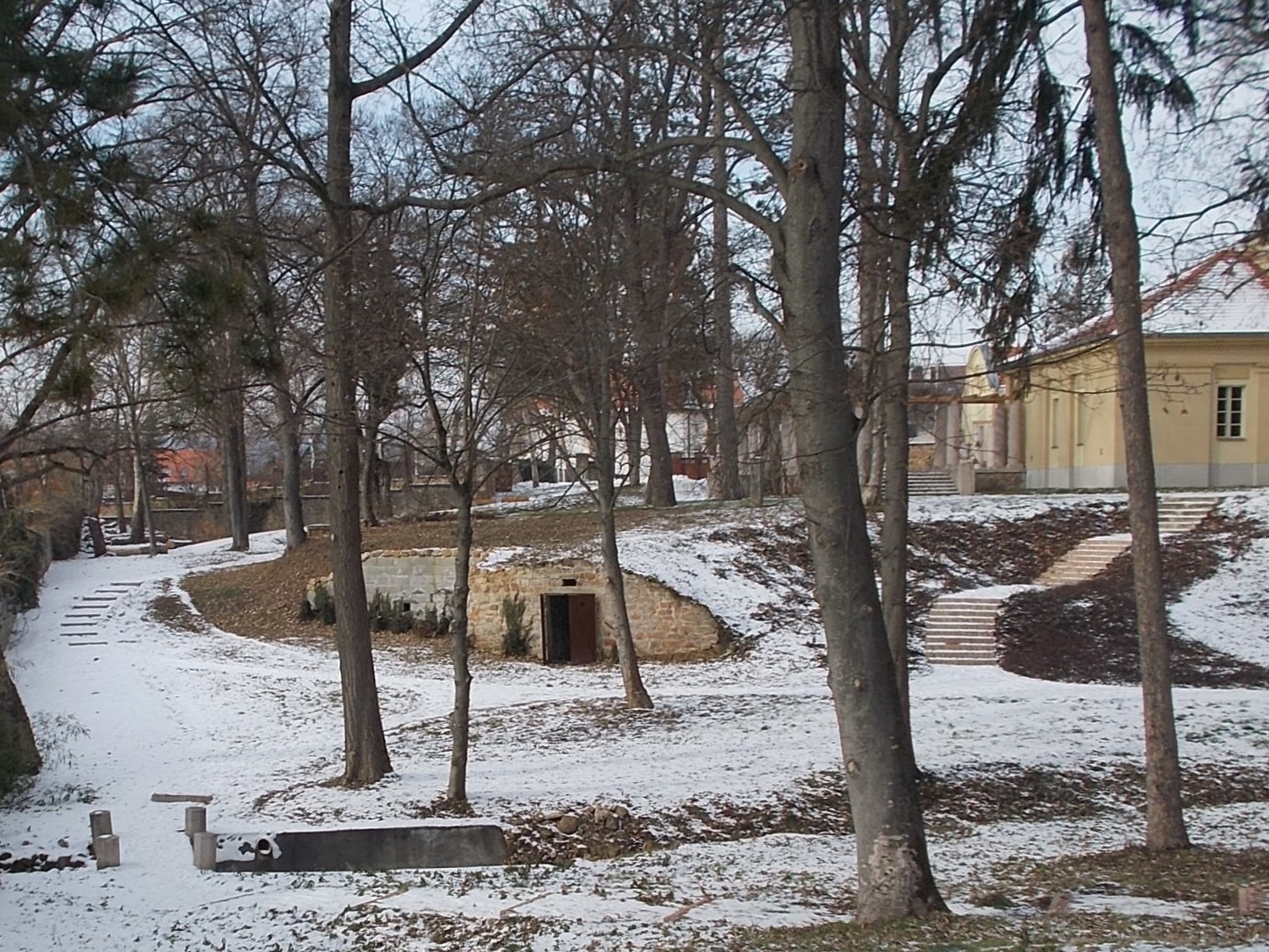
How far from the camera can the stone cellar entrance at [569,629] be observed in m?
19.2

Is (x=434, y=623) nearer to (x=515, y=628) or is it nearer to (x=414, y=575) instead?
(x=414, y=575)

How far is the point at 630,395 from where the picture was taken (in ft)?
48.5

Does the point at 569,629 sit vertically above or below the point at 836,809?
above

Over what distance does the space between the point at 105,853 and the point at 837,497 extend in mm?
6080

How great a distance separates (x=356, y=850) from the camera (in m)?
8.55

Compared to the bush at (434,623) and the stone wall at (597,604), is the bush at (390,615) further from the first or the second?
the stone wall at (597,604)

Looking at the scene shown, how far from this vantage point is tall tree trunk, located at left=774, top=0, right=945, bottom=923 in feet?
19.1

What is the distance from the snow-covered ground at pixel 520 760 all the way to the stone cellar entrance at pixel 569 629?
3.16 ft

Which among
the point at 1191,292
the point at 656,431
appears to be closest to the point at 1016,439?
the point at 656,431

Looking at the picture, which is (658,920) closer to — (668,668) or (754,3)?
(754,3)

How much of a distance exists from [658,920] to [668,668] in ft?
35.6

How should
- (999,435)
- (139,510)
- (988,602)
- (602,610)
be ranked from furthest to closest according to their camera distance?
1. (139,510)
2. (999,435)
3. (602,610)
4. (988,602)

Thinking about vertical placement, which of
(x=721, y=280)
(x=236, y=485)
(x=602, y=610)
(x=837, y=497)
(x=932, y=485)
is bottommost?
(x=602, y=610)

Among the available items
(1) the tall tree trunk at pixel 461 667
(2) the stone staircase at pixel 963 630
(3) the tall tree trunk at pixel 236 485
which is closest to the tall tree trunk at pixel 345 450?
(1) the tall tree trunk at pixel 461 667
